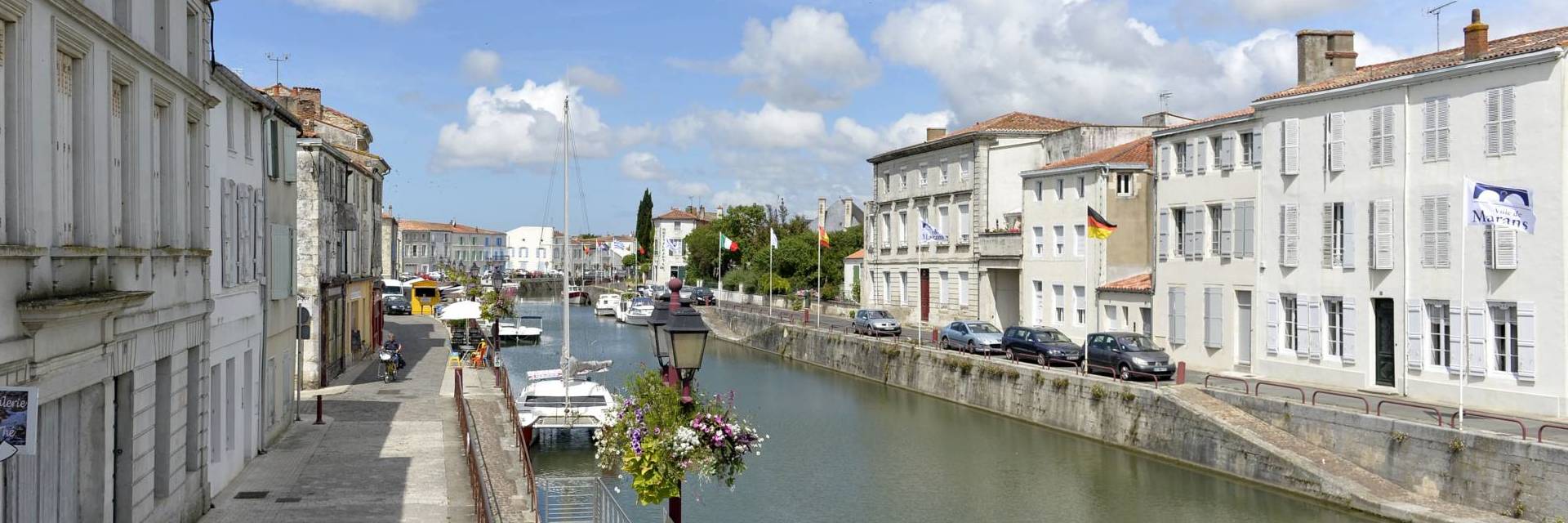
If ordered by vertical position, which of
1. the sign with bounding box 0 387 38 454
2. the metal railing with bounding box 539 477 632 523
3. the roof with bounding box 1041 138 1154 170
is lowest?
the metal railing with bounding box 539 477 632 523

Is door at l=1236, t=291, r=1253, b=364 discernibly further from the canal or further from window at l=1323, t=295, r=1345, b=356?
the canal

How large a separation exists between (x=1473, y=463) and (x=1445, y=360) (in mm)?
5375

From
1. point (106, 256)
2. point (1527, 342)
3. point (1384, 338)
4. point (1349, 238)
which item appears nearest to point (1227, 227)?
point (1349, 238)

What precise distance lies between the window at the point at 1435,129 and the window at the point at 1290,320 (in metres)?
5.20

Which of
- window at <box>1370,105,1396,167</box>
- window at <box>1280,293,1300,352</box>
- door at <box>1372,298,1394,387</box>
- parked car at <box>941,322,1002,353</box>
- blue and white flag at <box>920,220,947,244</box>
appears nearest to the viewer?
window at <box>1370,105,1396,167</box>

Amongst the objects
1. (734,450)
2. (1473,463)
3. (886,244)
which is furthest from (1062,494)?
(886,244)

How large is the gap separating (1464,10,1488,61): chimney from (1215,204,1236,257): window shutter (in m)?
7.37

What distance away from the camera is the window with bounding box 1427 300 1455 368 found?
24.9m

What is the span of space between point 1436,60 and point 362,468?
77.4 ft

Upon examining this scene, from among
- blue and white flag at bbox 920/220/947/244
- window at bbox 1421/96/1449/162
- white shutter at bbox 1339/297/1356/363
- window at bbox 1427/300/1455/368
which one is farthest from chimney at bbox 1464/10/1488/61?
blue and white flag at bbox 920/220/947/244

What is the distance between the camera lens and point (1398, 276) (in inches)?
1030

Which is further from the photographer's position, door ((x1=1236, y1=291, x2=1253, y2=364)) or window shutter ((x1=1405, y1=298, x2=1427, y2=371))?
door ((x1=1236, y1=291, x2=1253, y2=364))

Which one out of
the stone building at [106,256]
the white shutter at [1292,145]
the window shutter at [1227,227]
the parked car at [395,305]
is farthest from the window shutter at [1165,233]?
the parked car at [395,305]

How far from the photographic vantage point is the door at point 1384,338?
26.5 metres
